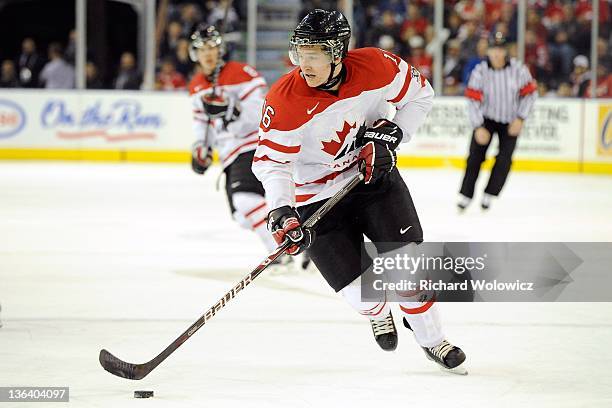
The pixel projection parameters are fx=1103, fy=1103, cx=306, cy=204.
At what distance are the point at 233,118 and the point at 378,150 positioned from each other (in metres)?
2.22

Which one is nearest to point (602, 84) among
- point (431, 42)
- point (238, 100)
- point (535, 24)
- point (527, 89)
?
point (535, 24)

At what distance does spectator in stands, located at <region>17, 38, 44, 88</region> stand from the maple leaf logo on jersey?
9.02 m

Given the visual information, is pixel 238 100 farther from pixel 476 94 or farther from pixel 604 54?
pixel 604 54

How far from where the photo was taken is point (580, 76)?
1080 cm

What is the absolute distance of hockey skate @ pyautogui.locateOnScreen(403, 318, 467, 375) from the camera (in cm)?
324

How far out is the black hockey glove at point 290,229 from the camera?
10.2ft

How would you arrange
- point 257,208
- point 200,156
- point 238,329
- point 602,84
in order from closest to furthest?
point 238,329 → point 257,208 → point 200,156 → point 602,84

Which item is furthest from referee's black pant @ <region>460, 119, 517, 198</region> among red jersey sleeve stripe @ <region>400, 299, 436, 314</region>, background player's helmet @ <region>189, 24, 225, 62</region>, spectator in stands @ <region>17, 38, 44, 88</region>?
spectator in stands @ <region>17, 38, 44, 88</region>

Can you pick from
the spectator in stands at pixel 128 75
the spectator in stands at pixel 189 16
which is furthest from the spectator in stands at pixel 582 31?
the spectator in stands at pixel 128 75

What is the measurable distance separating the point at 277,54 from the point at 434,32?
1745mm

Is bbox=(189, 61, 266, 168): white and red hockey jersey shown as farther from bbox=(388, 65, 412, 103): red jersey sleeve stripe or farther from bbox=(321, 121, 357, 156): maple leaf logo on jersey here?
bbox=(321, 121, 357, 156): maple leaf logo on jersey

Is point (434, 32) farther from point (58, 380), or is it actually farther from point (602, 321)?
point (58, 380)

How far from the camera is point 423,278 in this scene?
3.32 meters

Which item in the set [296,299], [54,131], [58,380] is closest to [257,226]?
[296,299]
